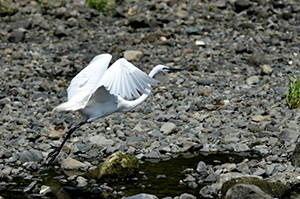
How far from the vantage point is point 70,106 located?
6.85 meters

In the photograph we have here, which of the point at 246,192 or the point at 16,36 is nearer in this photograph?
the point at 246,192

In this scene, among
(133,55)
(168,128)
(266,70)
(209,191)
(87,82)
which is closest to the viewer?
(209,191)

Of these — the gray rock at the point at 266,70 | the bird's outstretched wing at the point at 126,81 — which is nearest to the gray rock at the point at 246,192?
the bird's outstretched wing at the point at 126,81

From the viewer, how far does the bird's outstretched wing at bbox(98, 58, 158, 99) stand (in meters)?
6.09

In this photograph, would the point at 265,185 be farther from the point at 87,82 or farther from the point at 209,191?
the point at 87,82

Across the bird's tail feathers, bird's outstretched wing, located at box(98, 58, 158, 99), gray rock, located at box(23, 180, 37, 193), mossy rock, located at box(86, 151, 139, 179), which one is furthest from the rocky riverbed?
bird's outstretched wing, located at box(98, 58, 158, 99)

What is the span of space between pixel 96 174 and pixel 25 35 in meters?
7.64

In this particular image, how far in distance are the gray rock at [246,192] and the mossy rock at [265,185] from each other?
0.24 metres

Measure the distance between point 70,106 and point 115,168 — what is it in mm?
910

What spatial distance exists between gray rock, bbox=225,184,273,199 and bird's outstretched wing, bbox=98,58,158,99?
54.7 inches

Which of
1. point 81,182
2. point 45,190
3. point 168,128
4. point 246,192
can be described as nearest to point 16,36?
point 168,128

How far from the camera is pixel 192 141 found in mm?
8258

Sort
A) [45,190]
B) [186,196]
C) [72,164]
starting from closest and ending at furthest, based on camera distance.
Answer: [186,196], [45,190], [72,164]

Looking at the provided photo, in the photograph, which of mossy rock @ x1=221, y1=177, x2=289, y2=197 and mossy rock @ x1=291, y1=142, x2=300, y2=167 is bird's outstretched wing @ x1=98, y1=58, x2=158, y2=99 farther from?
mossy rock @ x1=291, y1=142, x2=300, y2=167
